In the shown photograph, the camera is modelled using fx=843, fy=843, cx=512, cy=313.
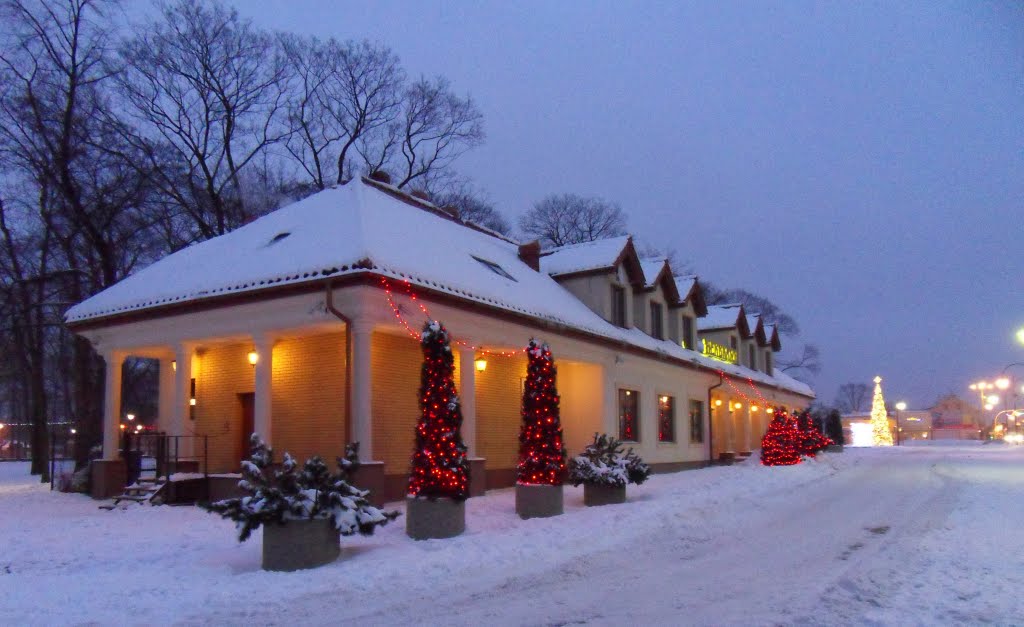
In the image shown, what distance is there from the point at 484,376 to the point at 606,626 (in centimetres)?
1257

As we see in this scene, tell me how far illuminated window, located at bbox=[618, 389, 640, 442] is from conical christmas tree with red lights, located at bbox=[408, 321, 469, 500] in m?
11.6

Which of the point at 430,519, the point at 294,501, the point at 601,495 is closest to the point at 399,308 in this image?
the point at 430,519

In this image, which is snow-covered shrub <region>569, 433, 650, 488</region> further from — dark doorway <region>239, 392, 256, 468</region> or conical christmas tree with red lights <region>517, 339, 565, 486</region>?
dark doorway <region>239, 392, 256, 468</region>

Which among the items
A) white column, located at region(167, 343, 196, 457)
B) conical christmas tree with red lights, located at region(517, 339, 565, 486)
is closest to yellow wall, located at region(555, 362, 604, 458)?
Answer: conical christmas tree with red lights, located at region(517, 339, 565, 486)

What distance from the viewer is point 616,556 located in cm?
1020

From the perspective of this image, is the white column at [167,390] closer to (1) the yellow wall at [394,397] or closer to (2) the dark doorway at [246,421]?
(2) the dark doorway at [246,421]

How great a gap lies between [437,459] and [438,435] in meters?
0.32

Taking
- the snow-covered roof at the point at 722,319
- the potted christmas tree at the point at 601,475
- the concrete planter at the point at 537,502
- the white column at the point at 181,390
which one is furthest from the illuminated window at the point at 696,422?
the white column at the point at 181,390

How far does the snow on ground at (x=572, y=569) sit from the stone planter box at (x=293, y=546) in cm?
21

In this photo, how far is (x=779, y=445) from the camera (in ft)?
84.9

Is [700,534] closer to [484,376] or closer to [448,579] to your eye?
[448,579]

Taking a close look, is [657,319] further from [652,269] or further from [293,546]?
Result: [293,546]

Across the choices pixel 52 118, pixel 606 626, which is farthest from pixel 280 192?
pixel 606 626

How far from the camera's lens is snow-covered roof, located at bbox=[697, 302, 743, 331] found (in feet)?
115
